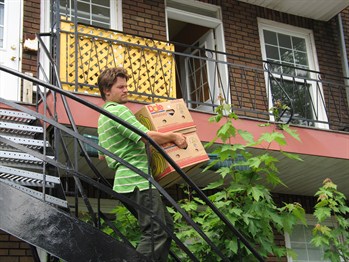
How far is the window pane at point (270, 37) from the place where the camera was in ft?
34.2

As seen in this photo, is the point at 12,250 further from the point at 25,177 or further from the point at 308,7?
the point at 308,7

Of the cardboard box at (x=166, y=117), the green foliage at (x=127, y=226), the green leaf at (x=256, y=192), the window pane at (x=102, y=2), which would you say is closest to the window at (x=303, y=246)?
the green leaf at (x=256, y=192)

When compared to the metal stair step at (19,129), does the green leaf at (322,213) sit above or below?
below

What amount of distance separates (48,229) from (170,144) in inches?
50.1

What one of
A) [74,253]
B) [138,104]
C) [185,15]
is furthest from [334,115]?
[74,253]

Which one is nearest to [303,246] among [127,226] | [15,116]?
[127,226]

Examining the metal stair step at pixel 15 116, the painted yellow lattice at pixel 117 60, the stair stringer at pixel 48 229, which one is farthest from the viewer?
the painted yellow lattice at pixel 117 60

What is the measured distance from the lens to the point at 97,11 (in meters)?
9.05

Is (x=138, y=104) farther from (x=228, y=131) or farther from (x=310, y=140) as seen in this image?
(x=310, y=140)

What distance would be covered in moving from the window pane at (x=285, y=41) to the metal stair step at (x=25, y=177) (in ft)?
21.4

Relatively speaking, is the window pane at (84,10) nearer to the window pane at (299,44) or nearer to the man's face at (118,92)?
the window pane at (299,44)

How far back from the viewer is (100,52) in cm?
755

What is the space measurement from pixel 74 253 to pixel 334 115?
7010 mm

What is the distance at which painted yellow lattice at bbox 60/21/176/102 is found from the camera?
279 inches
